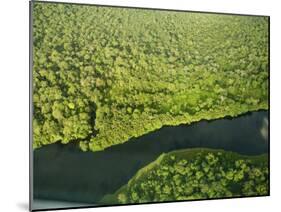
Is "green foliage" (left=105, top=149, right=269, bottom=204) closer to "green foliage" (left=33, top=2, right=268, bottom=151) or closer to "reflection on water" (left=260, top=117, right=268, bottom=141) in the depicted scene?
"reflection on water" (left=260, top=117, right=268, bottom=141)

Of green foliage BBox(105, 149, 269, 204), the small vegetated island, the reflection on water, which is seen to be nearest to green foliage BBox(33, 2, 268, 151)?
the small vegetated island

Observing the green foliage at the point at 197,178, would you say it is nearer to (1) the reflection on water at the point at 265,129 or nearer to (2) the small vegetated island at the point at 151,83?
(2) the small vegetated island at the point at 151,83

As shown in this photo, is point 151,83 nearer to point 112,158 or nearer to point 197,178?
point 112,158

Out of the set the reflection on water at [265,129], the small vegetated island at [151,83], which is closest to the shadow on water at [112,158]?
the small vegetated island at [151,83]

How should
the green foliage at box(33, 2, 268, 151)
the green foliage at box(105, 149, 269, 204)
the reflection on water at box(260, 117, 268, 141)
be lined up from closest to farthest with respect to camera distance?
the green foliage at box(33, 2, 268, 151), the green foliage at box(105, 149, 269, 204), the reflection on water at box(260, 117, 268, 141)
